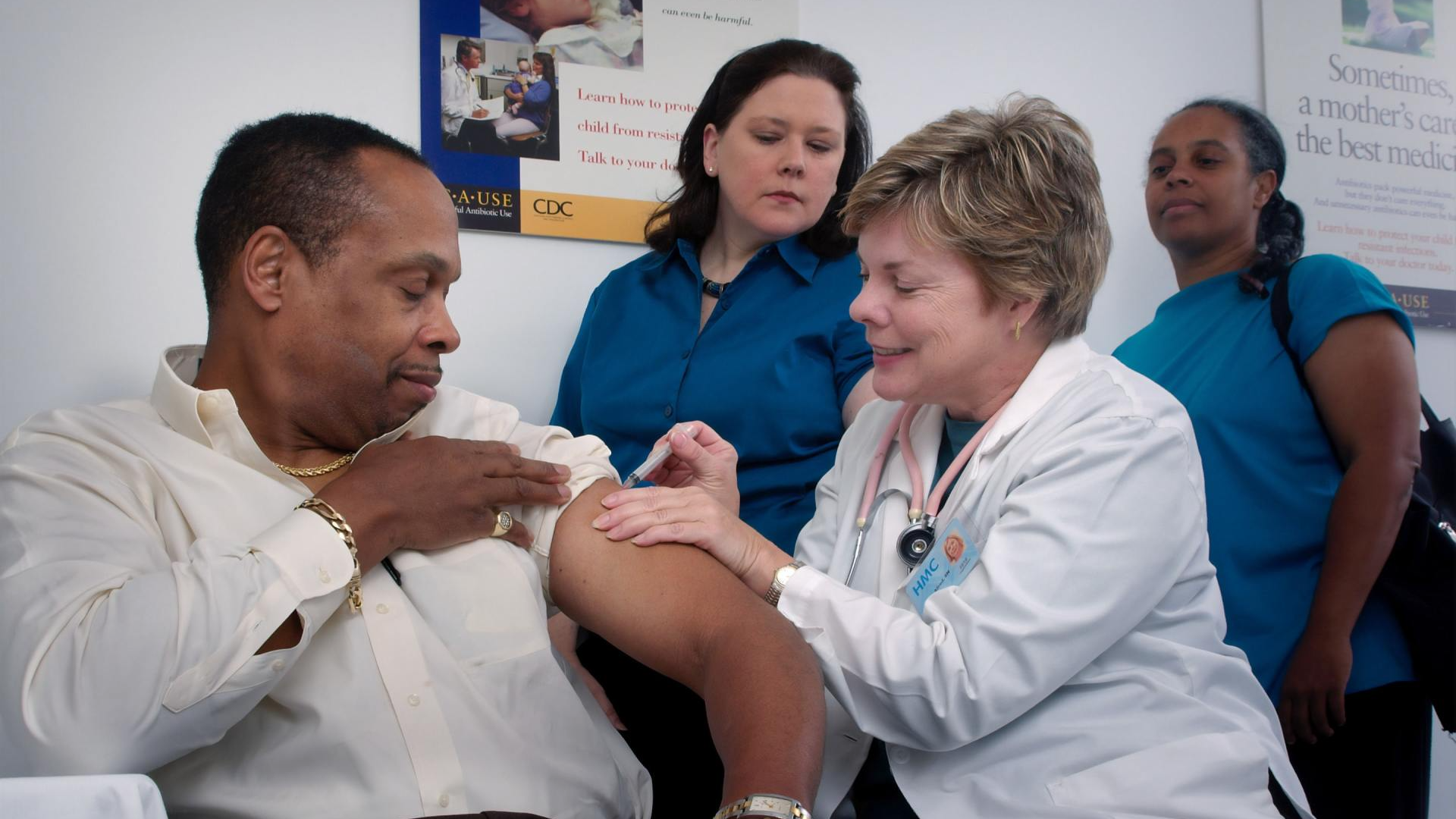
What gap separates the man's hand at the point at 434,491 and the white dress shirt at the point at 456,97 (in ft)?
3.17

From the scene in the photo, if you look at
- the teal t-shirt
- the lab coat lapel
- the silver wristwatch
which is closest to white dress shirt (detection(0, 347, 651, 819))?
the silver wristwatch

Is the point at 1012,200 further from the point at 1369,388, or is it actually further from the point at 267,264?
the point at 267,264

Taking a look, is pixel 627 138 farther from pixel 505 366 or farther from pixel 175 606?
pixel 175 606

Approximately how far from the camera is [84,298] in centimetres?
197

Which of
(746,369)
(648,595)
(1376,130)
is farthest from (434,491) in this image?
(1376,130)

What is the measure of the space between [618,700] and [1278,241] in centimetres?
153

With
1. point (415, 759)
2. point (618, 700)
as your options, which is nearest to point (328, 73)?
point (618, 700)

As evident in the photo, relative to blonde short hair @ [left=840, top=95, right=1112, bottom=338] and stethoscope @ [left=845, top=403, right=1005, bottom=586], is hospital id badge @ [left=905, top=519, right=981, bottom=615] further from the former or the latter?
blonde short hair @ [left=840, top=95, right=1112, bottom=338]

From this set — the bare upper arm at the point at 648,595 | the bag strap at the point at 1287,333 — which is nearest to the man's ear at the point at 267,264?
the bare upper arm at the point at 648,595

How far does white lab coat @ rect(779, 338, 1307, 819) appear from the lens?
1.35 m

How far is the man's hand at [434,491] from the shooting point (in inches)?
49.7

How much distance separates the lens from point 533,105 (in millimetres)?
2299

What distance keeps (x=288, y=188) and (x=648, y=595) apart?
25.6 inches

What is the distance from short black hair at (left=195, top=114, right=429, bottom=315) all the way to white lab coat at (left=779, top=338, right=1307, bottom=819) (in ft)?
2.36
